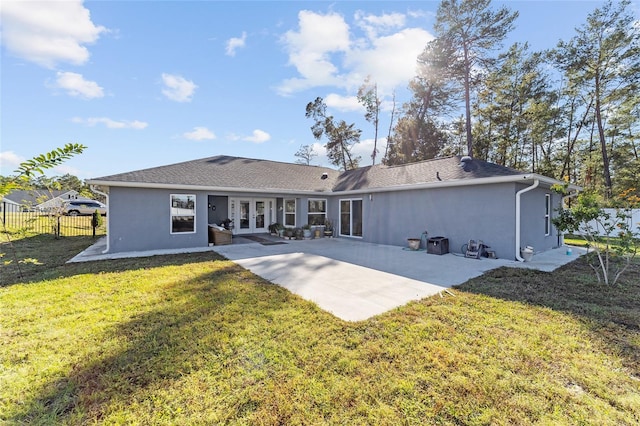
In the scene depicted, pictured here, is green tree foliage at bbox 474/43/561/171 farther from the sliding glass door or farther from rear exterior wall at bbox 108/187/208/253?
rear exterior wall at bbox 108/187/208/253

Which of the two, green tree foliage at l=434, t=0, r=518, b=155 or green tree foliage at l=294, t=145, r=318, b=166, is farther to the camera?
green tree foliage at l=294, t=145, r=318, b=166

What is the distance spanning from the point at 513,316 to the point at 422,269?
3.03m

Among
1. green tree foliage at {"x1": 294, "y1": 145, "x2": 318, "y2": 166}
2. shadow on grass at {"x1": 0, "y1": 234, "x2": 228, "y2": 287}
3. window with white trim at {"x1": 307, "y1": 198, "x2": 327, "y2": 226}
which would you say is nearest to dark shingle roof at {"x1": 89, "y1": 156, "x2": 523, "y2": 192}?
window with white trim at {"x1": 307, "y1": 198, "x2": 327, "y2": 226}

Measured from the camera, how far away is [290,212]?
A: 14.1 meters

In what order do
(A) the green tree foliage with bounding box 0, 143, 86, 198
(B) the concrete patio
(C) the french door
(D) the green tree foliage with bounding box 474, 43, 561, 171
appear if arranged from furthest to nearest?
(D) the green tree foliage with bounding box 474, 43, 561, 171
(C) the french door
(B) the concrete patio
(A) the green tree foliage with bounding box 0, 143, 86, 198

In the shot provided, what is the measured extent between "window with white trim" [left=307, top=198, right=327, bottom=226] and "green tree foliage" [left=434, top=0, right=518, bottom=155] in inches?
447

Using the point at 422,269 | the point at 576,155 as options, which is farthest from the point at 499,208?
the point at 576,155

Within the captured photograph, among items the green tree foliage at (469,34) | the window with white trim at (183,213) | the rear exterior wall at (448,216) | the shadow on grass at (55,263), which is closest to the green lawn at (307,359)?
the shadow on grass at (55,263)

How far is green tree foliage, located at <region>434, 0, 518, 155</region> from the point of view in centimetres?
1598

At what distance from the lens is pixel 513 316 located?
163 inches

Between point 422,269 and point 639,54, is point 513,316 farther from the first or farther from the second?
point 639,54

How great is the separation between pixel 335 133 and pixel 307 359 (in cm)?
2638

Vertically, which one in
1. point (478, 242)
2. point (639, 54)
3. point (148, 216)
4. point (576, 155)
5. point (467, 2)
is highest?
point (467, 2)

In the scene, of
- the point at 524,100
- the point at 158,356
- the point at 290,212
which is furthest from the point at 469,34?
the point at 158,356
